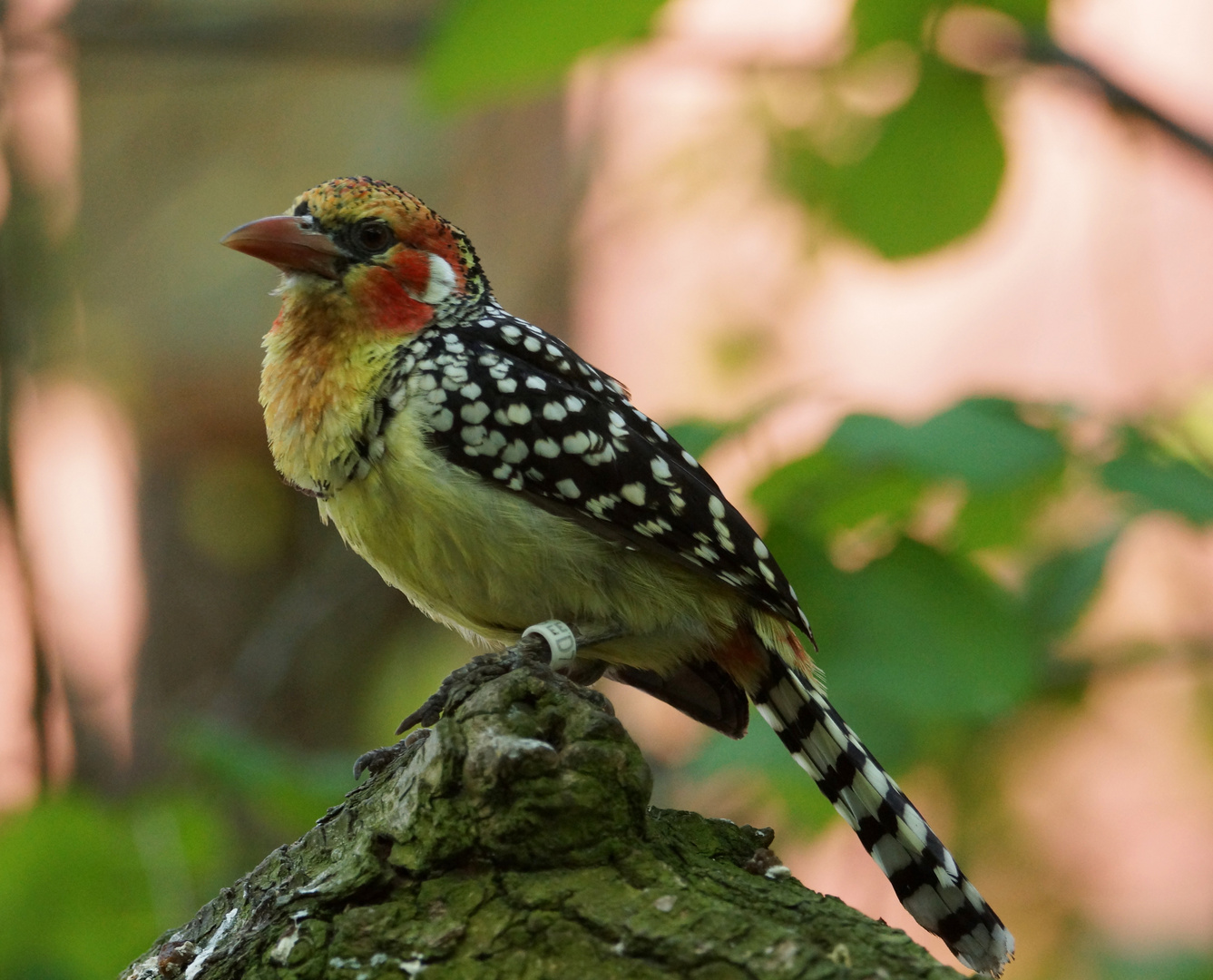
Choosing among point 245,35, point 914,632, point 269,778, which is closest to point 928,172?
point 914,632

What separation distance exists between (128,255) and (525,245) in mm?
2475

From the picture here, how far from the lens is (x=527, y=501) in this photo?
9.16 feet

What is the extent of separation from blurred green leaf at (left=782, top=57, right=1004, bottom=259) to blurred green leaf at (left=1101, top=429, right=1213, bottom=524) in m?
0.70

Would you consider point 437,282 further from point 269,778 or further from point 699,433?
point 269,778

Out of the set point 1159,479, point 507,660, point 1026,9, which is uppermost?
point 1026,9

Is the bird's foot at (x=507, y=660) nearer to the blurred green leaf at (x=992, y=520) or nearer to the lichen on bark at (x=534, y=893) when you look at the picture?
the lichen on bark at (x=534, y=893)

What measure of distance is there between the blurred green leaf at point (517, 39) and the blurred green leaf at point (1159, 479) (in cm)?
134

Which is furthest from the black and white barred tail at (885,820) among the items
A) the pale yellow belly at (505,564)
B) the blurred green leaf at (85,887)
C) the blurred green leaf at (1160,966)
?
the blurred green leaf at (1160,966)

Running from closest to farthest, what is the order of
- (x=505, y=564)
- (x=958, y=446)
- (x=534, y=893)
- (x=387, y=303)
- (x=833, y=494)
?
(x=534, y=893), (x=958, y=446), (x=505, y=564), (x=833, y=494), (x=387, y=303)

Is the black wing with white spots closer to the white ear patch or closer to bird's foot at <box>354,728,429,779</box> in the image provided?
the white ear patch

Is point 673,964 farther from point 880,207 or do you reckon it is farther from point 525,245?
point 525,245

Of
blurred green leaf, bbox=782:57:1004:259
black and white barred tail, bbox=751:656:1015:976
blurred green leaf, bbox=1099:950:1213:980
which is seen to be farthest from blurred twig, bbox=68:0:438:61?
blurred green leaf, bbox=1099:950:1213:980

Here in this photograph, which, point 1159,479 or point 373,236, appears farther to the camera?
point 373,236

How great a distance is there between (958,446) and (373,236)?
149 centimetres
